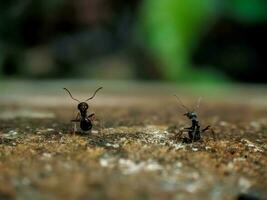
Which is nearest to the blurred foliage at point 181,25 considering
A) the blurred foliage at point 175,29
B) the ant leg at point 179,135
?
the blurred foliage at point 175,29

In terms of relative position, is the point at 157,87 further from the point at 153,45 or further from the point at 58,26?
the point at 58,26

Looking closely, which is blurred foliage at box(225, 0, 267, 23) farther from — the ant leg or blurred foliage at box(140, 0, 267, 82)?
the ant leg

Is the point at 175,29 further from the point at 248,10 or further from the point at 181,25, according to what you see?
the point at 248,10

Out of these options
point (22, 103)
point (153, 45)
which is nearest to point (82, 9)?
point (153, 45)

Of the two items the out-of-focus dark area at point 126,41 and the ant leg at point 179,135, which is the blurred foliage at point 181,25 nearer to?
the out-of-focus dark area at point 126,41

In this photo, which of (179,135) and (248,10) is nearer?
(179,135)

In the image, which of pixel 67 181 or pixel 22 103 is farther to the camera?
pixel 22 103

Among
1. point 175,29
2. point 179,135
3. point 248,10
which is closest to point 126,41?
point 175,29

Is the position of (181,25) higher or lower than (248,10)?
lower
